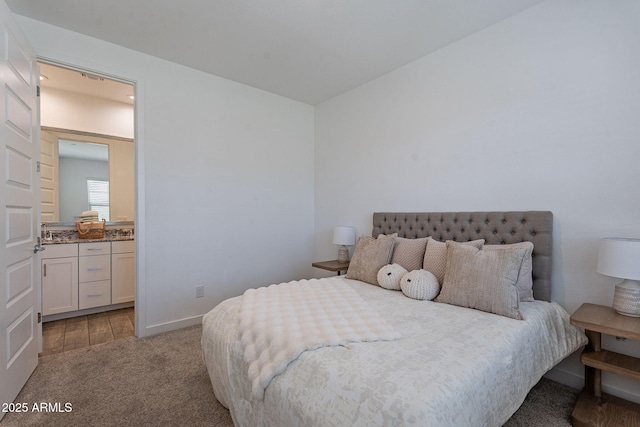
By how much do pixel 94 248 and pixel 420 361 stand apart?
390 cm

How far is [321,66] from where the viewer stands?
3.12 metres

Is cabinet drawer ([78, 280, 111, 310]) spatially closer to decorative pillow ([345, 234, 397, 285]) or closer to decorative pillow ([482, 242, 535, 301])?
decorative pillow ([345, 234, 397, 285])

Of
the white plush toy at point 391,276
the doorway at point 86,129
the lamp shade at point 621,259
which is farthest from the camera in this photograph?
the doorway at point 86,129

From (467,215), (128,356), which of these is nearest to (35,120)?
(128,356)

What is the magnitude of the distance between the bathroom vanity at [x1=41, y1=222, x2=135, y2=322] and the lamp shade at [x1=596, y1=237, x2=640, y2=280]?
4527mm

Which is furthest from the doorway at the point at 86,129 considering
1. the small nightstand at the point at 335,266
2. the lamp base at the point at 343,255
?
the lamp base at the point at 343,255

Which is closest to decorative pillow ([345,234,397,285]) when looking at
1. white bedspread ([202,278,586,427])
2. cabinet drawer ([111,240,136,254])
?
white bedspread ([202,278,586,427])

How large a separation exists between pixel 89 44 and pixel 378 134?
2855 mm

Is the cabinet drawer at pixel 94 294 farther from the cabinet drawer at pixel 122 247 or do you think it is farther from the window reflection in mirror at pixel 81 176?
the window reflection in mirror at pixel 81 176

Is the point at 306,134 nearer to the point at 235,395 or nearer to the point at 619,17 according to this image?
the point at 619,17

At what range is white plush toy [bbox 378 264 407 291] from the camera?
238cm

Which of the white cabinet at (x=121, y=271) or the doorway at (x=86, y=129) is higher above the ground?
the doorway at (x=86, y=129)

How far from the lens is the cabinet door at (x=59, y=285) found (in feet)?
10.7

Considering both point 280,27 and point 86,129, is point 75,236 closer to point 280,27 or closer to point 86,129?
point 86,129
